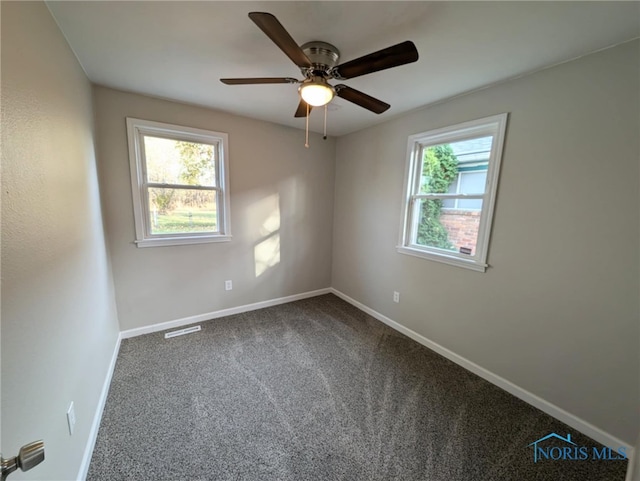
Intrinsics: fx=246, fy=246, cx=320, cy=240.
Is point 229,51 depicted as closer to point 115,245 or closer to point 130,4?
point 130,4

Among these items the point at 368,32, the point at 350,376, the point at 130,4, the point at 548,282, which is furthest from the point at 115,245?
the point at 548,282

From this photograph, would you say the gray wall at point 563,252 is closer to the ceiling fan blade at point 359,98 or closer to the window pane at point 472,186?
the window pane at point 472,186

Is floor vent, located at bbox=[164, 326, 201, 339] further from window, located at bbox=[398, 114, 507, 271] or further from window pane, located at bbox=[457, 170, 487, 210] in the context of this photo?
window pane, located at bbox=[457, 170, 487, 210]

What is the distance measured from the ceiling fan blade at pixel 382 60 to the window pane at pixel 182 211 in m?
2.04

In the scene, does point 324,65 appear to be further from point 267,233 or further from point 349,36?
point 267,233

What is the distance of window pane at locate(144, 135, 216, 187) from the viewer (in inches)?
98.7

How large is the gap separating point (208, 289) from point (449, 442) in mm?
2657

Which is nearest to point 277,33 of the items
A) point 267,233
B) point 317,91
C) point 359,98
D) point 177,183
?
point 317,91

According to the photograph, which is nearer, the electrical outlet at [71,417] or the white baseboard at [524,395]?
the electrical outlet at [71,417]

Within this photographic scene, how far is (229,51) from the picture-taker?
5.34ft

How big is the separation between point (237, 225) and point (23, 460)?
8.35ft

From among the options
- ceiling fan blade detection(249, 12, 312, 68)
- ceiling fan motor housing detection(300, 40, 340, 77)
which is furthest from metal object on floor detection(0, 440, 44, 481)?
ceiling fan motor housing detection(300, 40, 340, 77)

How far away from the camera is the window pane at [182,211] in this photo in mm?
2580

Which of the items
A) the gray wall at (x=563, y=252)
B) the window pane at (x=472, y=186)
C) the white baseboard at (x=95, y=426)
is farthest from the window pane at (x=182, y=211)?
the window pane at (x=472, y=186)
